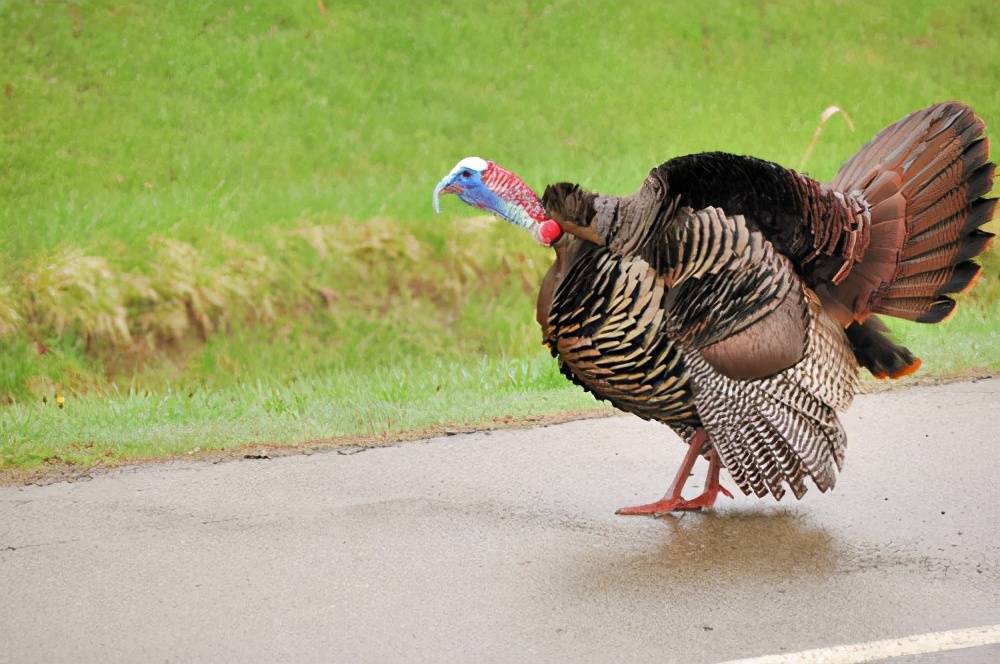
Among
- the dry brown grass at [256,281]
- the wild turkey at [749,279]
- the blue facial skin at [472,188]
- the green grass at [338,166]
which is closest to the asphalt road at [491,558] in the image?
the wild turkey at [749,279]

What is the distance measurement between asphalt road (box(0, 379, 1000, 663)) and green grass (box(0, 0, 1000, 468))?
2.28ft

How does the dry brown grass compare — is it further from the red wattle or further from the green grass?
the red wattle

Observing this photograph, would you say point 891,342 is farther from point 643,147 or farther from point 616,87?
point 616,87

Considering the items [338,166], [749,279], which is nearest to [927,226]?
[749,279]

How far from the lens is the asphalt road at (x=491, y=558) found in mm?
4105

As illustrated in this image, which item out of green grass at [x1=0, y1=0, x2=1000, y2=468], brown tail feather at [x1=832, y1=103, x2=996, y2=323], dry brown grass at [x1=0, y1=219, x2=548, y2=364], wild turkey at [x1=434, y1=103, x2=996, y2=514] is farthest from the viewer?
dry brown grass at [x1=0, y1=219, x2=548, y2=364]

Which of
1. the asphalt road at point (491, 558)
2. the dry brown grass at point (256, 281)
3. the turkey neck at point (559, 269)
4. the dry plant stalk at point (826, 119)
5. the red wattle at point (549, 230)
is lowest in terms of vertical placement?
the dry brown grass at point (256, 281)

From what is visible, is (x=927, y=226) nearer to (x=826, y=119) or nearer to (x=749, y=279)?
(x=749, y=279)

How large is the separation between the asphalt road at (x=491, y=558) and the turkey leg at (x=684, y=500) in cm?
6

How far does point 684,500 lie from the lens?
5266 millimetres

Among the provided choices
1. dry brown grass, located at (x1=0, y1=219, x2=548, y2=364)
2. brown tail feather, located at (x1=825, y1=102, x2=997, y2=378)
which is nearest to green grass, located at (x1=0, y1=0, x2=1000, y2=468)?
dry brown grass, located at (x1=0, y1=219, x2=548, y2=364)

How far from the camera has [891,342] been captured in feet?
17.4

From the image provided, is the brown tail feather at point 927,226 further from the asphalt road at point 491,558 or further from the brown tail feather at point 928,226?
the asphalt road at point 491,558

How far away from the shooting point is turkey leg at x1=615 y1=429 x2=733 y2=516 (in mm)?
5207
